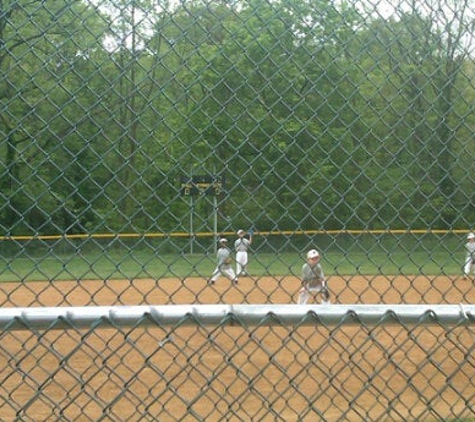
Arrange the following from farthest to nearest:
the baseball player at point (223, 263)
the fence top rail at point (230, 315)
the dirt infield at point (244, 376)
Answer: the dirt infield at point (244, 376) < the baseball player at point (223, 263) < the fence top rail at point (230, 315)

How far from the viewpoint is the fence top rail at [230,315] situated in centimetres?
232

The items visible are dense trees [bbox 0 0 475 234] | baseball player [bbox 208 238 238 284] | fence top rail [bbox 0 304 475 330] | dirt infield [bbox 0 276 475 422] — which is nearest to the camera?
fence top rail [bbox 0 304 475 330]

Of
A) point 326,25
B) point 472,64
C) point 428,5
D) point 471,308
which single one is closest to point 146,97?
point 326,25

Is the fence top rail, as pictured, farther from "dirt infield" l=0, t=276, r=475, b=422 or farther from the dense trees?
"dirt infield" l=0, t=276, r=475, b=422

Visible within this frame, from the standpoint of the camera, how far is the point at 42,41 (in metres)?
2.94

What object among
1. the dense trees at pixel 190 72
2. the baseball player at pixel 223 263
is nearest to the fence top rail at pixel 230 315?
the dense trees at pixel 190 72

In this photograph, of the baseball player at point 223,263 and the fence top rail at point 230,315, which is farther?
the baseball player at point 223,263

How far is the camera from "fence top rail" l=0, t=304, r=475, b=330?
91.3 inches

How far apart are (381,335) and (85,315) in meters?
6.97

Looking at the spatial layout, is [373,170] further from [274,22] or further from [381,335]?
[381,335]

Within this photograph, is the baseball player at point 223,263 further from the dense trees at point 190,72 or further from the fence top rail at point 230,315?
the fence top rail at point 230,315

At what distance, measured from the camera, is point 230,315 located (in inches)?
A: 96.7

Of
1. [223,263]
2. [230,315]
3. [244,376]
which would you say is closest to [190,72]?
[230,315]

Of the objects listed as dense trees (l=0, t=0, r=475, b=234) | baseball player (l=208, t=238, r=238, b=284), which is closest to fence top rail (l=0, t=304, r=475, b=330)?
dense trees (l=0, t=0, r=475, b=234)
